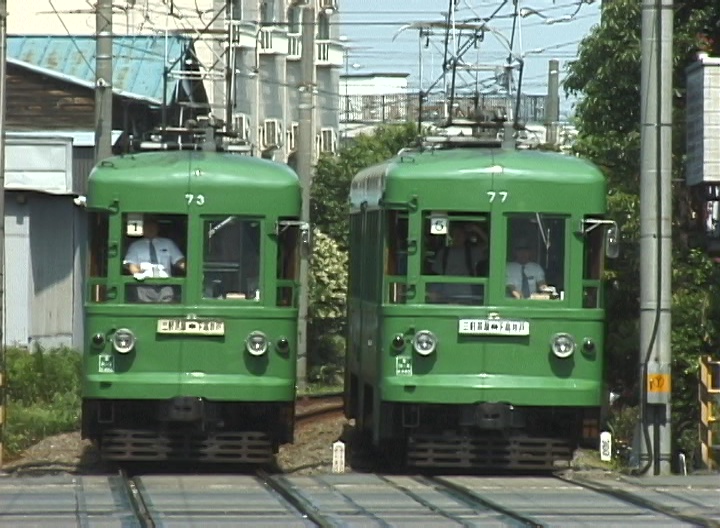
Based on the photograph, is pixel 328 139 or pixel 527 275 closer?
pixel 527 275

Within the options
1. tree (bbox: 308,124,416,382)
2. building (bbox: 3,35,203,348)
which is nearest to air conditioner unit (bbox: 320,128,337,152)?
tree (bbox: 308,124,416,382)

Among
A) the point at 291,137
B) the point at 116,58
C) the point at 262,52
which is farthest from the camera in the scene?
the point at 291,137

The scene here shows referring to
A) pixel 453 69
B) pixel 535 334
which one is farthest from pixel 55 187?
pixel 535 334

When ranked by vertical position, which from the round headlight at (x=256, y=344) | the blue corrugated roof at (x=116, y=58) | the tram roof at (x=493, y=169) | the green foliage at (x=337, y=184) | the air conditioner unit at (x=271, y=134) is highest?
the blue corrugated roof at (x=116, y=58)

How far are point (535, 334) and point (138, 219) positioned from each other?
11.7ft

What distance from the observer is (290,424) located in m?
18.0

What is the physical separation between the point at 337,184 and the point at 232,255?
93.4ft

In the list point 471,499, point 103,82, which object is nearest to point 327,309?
point 103,82

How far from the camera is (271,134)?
54.4 metres

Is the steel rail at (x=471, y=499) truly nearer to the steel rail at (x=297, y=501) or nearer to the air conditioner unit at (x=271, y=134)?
the steel rail at (x=297, y=501)

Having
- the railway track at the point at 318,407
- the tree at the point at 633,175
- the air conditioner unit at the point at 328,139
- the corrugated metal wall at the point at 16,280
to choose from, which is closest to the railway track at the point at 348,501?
the tree at the point at 633,175

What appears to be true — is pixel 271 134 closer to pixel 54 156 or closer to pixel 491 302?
pixel 54 156

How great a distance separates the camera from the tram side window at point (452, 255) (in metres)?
17.4

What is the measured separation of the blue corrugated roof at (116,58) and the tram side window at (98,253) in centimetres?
2041
